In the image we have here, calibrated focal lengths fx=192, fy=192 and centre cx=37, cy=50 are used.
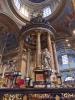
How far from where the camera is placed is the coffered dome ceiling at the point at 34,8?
17.8 meters

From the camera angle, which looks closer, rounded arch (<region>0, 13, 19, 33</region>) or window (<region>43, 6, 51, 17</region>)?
rounded arch (<region>0, 13, 19, 33</region>)

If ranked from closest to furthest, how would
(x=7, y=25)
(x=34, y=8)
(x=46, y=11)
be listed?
1. (x=7, y=25)
2. (x=46, y=11)
3. (x=34, y=8)

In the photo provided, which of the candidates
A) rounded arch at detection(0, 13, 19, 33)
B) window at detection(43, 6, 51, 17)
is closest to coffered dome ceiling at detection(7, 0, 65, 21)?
window at detection(43, 6, 51, 17)

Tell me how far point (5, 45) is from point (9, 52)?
0.83 m

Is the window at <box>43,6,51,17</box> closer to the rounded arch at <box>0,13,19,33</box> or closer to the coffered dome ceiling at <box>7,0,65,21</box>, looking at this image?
the coffered dome ceiling at <box>7,0,65,21</box>

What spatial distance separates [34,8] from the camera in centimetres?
2075

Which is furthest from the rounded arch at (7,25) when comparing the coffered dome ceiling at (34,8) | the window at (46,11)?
the window at (46,11)

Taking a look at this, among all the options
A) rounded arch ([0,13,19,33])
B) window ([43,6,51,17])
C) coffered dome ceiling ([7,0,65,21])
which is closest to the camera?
rounded arch ([0,13,19,33])

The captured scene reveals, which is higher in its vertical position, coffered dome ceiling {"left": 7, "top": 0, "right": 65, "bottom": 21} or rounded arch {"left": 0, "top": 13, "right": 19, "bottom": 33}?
coffered dome ceiling {"left": 7, "top": 0, "right": 65, "bottom": 21}

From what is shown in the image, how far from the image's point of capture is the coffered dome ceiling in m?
17.8

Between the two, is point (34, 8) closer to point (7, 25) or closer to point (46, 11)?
point (46, 11)

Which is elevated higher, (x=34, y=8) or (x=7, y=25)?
(x=34, y=8)

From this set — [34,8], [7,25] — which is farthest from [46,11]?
[7,25]

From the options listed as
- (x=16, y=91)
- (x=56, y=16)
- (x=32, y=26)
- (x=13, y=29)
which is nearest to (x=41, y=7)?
(x=56, y=16)
